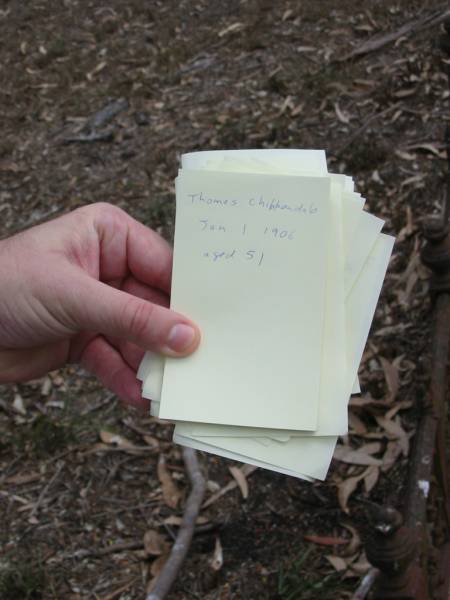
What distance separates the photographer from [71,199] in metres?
3.39

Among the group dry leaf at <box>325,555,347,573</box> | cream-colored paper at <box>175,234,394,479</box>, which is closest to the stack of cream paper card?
cream-colored paper at <box>175,234,394,479</box>

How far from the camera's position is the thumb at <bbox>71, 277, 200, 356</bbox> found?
49.3 inches

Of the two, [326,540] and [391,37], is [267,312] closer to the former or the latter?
[326,540]

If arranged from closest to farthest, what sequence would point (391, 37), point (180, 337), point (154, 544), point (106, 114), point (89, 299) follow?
point (180, 337) → point (89, 299) → point (154, 544) → point (391, 37) → point (106, 114)

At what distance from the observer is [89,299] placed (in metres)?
1.35

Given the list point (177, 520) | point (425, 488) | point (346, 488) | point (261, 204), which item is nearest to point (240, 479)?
point (177, 520)

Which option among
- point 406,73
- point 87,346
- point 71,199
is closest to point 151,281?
point 87,346

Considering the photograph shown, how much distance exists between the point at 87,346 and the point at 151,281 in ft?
0.97

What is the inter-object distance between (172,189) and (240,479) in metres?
1.52

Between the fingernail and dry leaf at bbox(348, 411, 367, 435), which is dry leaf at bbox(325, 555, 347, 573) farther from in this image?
the fingernail

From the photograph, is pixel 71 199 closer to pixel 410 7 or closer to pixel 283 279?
pixel 410 7

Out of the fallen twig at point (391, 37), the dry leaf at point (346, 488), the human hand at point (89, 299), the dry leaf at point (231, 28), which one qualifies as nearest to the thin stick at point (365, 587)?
the dry leaf at point (346, 488)

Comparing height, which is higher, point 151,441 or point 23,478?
point 151,441

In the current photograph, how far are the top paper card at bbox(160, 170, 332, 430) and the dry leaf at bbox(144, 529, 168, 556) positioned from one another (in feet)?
3.22
